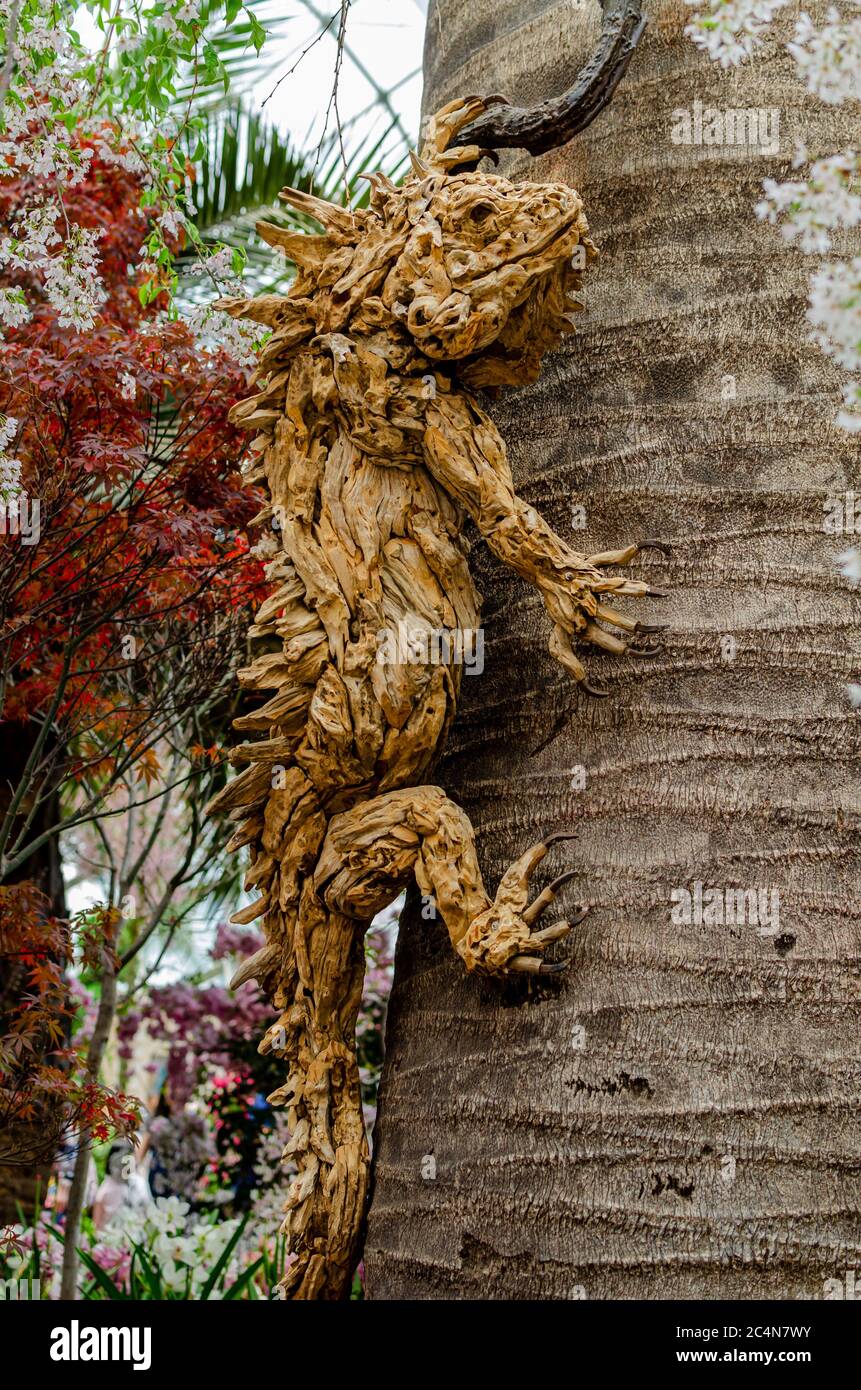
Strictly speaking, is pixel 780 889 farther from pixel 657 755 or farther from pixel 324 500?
pixel 324 500

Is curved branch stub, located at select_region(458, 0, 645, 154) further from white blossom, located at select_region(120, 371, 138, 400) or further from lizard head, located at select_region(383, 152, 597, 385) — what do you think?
white blossom, located at select_region(120, 371, 138, 400)

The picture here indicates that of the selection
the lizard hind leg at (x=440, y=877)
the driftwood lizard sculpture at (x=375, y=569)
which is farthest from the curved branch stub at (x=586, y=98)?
the lizard hind leg at (x=440, y=877)

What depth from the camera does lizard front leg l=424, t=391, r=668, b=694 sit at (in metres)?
2.36

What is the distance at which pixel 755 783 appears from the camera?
7.55 ft

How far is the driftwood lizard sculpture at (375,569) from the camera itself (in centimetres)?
243

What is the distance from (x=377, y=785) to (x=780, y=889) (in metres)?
0.81

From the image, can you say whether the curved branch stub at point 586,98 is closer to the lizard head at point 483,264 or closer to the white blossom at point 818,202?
the lizard head at point 483,264

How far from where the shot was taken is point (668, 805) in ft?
7.63

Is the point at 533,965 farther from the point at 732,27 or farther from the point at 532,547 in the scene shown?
the point at 732,27

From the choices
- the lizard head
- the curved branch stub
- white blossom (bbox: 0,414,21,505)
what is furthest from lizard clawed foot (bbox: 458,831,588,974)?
white blossom (bbox: 0,414,21,505)

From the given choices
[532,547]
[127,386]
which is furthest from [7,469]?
[532,547]

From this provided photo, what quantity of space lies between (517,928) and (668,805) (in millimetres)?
361

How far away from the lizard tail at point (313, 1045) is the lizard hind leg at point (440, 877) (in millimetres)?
62
